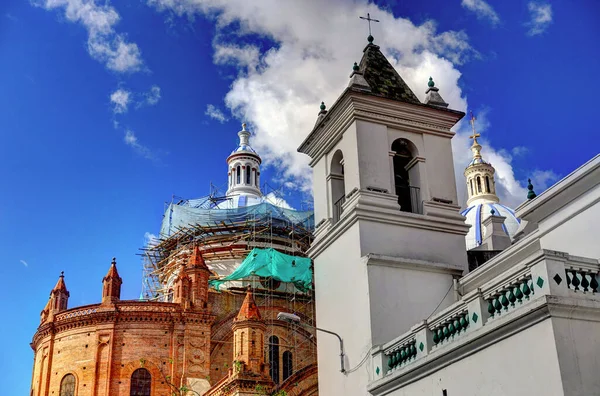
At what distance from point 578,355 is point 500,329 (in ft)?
4.31

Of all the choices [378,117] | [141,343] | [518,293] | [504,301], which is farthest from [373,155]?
[141,343]

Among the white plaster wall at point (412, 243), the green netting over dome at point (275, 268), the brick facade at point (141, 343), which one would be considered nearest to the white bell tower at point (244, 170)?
the green netting over dome at point (275, 268)

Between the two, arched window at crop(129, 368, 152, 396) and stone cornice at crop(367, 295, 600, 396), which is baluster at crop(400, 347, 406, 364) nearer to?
stone cornice at crop(367, 295, 600, 396)

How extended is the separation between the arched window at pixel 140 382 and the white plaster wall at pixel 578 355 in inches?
1208

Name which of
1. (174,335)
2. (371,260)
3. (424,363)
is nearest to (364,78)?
(371,260)

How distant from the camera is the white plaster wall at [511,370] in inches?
460

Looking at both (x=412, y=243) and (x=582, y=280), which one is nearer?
(x=582, y=280)

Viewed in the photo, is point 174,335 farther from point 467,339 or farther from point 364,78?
point 467,339

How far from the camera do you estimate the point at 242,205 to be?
52.6 metres

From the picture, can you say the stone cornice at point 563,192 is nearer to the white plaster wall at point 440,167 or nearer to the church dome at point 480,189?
the white plaster wall at point 440,167

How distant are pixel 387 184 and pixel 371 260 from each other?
8.38 feet

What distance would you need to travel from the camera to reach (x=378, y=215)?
63.7 ft

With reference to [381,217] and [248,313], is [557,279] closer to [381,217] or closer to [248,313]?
[381,217]

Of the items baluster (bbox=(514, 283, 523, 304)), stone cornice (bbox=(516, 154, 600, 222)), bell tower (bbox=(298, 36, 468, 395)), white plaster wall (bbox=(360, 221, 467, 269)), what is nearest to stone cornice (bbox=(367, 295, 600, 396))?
baluster (bbox=(514, 283, 523, 304))
